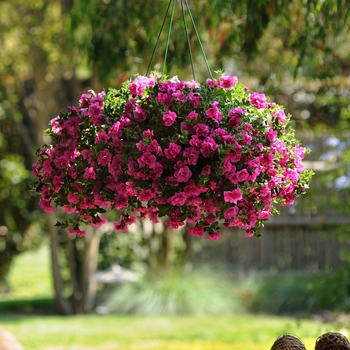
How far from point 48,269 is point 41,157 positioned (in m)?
11.1

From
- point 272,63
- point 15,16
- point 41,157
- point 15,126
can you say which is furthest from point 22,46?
point 41,157

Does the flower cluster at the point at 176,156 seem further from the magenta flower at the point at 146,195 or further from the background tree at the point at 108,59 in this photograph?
the background tree at the point at 108,59

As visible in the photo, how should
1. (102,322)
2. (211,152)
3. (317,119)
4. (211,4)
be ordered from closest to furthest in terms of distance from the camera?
(211,152) → (211,4) → (102,322) → (317,119)

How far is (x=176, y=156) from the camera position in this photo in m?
2.97

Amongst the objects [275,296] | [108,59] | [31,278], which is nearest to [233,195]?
[108,59]

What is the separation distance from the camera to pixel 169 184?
9.75 ft

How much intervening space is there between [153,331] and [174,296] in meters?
1.43

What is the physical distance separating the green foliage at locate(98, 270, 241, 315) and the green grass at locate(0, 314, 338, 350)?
26cm

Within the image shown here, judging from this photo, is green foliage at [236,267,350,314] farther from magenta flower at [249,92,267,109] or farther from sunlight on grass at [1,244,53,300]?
magenta flower at [249,92,267,109]

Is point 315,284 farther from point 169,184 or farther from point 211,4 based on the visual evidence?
point 169,184

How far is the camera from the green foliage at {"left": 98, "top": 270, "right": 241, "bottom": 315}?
9477 millimetres

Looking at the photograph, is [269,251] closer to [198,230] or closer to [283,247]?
[283,247]

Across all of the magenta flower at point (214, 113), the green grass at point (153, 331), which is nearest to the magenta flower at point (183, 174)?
the magenta flower at point (214, 113)

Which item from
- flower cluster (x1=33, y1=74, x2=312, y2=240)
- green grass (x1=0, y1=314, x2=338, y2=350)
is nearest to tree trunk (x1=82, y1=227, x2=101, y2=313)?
green grass (x1=0, y1=314, x2=338, y2=350)
